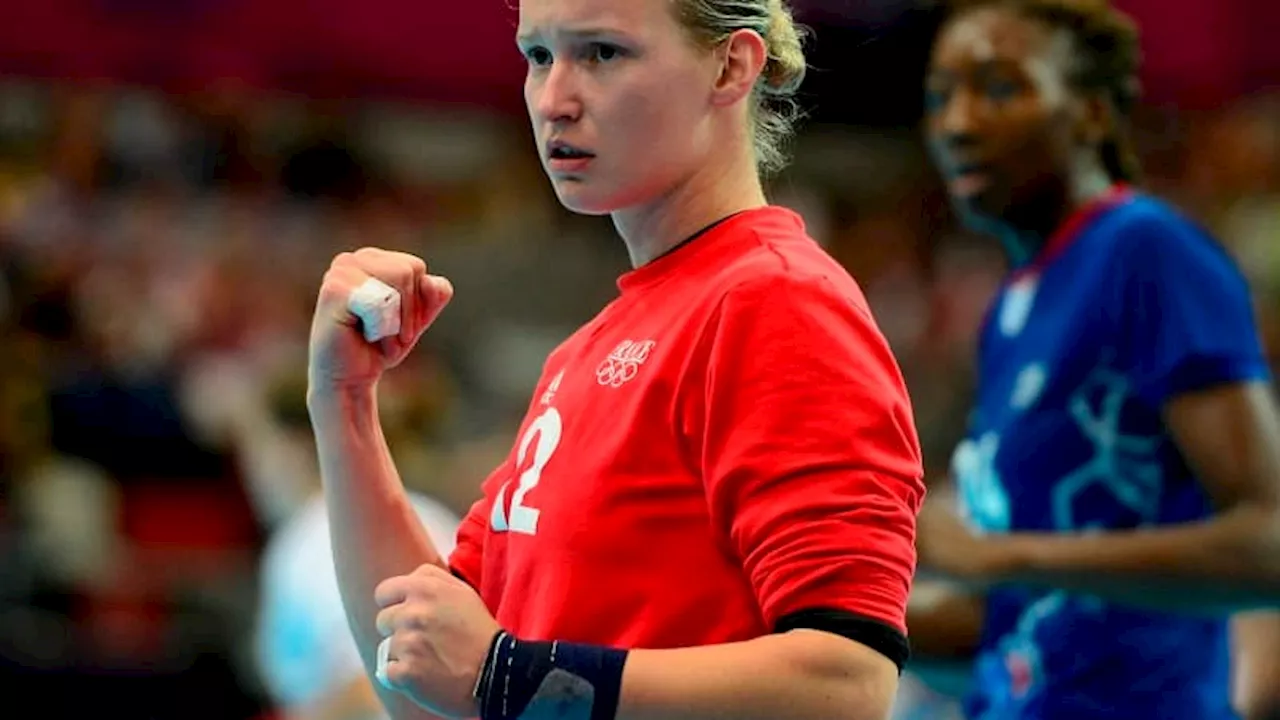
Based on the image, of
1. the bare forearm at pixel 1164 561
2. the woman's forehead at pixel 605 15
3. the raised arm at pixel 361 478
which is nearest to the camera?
the woman's forehead at pixel 605 15

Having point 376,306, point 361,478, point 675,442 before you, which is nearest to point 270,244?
point 361,478

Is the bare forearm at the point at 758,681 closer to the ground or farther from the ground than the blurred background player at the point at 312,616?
farther from the ground

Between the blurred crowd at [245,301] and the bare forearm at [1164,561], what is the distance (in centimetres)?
197

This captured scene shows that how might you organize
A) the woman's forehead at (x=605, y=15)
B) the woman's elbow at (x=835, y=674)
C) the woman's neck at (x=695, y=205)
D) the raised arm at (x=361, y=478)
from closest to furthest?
the woman's elbow at (x=835, y=674) → the woman's forehead at (x=605, y=15) → the woman's neck at (x=695, y=205) → the raised arm at (x=361, y=478)

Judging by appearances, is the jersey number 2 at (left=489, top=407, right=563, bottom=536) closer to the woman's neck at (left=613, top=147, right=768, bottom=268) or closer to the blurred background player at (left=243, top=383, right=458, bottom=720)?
the woman's neck at (left=613, top=147, right=768, bottom=268)

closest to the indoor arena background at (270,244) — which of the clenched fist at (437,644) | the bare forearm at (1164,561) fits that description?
the bare forearm at (1164,561)

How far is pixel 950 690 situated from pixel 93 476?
13.4 feet

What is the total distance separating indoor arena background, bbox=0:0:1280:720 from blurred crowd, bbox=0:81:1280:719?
0.04 ft

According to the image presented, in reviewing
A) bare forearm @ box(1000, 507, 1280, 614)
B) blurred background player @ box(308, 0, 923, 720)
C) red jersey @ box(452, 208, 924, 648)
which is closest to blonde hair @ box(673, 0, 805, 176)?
blurred background player @ box(308, 0, 923, 720)

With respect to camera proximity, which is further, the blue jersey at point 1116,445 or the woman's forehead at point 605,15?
the blue jersey at point 1116,445

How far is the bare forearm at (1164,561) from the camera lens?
111 inches

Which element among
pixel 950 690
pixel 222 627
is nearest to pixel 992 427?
pixel 950 690

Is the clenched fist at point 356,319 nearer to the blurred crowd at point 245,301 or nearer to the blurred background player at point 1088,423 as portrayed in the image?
the blurred background player at point 1088,423

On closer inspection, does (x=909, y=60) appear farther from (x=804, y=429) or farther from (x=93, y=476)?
(x=804, y=429)
